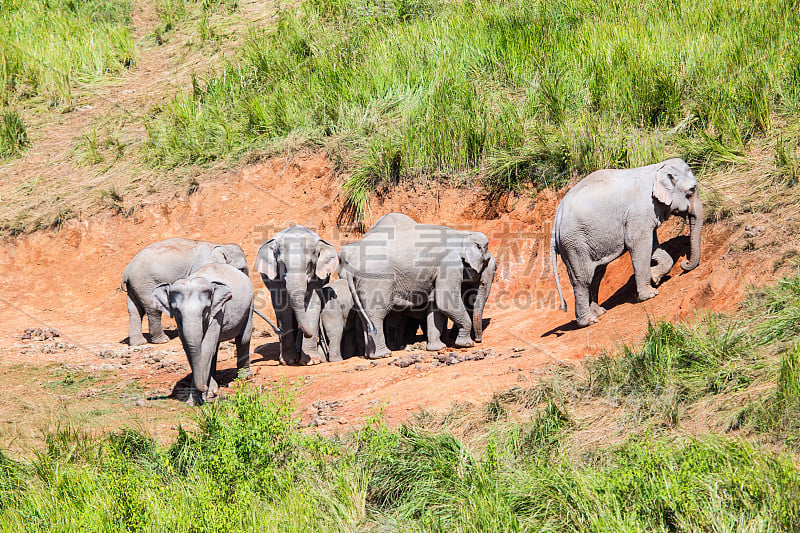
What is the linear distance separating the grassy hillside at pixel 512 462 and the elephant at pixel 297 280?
7.40 ft

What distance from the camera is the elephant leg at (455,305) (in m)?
8.49

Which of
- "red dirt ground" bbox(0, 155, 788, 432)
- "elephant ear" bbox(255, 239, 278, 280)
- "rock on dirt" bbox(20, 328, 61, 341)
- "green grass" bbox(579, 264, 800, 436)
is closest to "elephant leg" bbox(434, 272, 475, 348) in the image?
"red dirt ground" bbox(0, 155, 788, 432)

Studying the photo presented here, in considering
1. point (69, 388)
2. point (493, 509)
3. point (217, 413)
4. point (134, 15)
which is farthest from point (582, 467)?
point (134, 15)

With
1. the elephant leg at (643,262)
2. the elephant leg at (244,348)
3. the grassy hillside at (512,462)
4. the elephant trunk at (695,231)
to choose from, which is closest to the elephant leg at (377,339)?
the elephant leg at (244,348)

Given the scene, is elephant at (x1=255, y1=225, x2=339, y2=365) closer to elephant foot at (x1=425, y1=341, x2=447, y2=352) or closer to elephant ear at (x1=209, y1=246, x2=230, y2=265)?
elephant ear at (x1=209, y1=246, x2=230, y2=265)

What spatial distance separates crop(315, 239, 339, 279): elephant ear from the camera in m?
8.49

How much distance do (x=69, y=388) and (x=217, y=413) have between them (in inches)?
115

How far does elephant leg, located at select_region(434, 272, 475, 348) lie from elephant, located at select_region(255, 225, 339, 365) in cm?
111

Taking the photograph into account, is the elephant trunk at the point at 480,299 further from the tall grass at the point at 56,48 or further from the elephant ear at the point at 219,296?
the tall grass at the point at 56,48

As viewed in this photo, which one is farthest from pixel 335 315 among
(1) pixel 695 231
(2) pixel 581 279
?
(1) pixel 695 231

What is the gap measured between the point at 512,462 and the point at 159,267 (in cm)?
605

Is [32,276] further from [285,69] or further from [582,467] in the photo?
[582,467]

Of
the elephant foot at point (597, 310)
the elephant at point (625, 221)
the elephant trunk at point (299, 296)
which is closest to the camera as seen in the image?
the elephant at point (625, 221)

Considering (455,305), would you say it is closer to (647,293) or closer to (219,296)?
(647,293)
